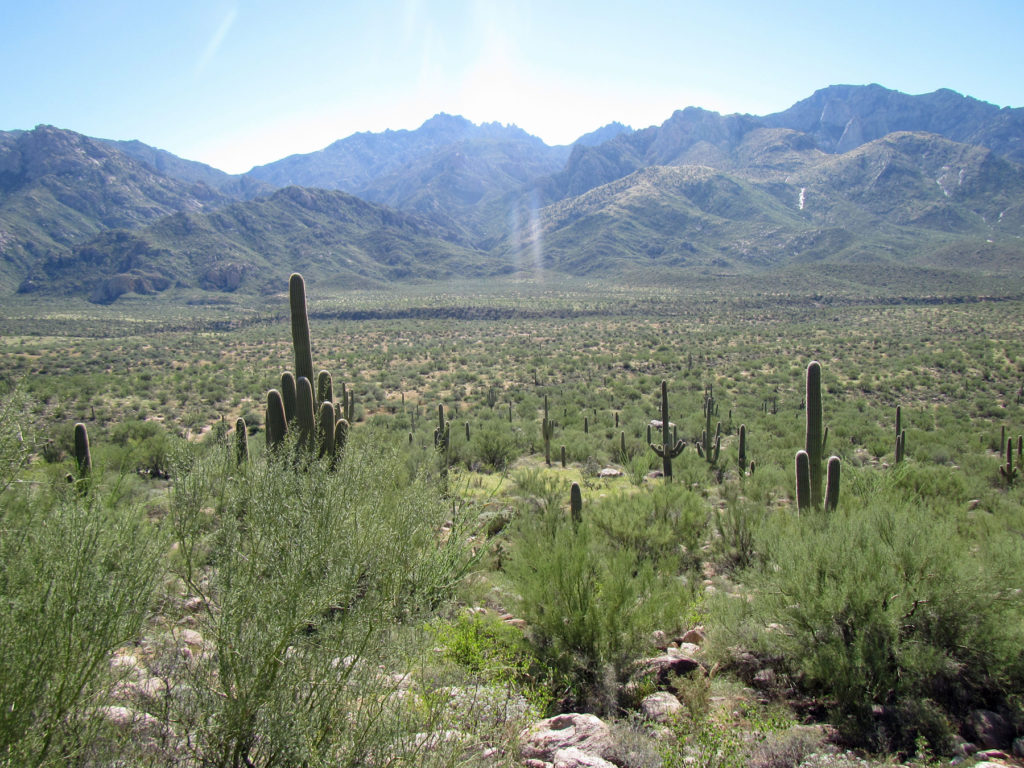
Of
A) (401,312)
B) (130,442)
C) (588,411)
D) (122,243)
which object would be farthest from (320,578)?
(122,243)

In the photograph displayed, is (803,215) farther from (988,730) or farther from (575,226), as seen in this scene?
(988,730)

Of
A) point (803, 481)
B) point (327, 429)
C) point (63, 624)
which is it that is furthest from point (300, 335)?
point (803, 481)

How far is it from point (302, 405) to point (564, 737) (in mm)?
6460

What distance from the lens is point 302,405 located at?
9.35 meters

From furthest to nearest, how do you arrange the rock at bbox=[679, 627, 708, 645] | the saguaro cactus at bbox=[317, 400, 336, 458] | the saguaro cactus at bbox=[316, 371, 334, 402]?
the saguaro cactus at bbox=[316, 371, 334, 402] → the saguaro cactus at bbox=[317, 400, 336, 458] → the rock at bbox=[679, 627, 708, 645]

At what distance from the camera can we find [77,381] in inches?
1172

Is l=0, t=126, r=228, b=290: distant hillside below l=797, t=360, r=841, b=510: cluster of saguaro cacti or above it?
above

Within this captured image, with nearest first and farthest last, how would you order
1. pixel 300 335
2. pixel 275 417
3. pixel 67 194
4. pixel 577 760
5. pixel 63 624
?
pixel 63 624, pixel 577 760, pixel 275 417, pixel 300 335, pixel 67 194

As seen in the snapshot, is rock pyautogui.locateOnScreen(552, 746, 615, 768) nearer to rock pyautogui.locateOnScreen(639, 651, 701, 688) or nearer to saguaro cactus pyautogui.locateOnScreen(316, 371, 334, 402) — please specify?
rock pyautogui.locateOnScreen(639, 651, 701, 688)

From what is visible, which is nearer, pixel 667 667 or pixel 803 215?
pixel 667 667

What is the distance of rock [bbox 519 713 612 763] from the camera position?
450cm

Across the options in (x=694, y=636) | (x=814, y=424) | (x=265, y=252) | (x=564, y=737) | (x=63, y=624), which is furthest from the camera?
(x=265, y=252)

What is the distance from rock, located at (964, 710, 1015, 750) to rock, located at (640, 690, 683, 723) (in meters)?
2.26

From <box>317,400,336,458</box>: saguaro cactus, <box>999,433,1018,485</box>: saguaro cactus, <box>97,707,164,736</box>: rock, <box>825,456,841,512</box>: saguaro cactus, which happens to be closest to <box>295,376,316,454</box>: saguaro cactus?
<box>317,400,336,458</box>: saguaro cactus
